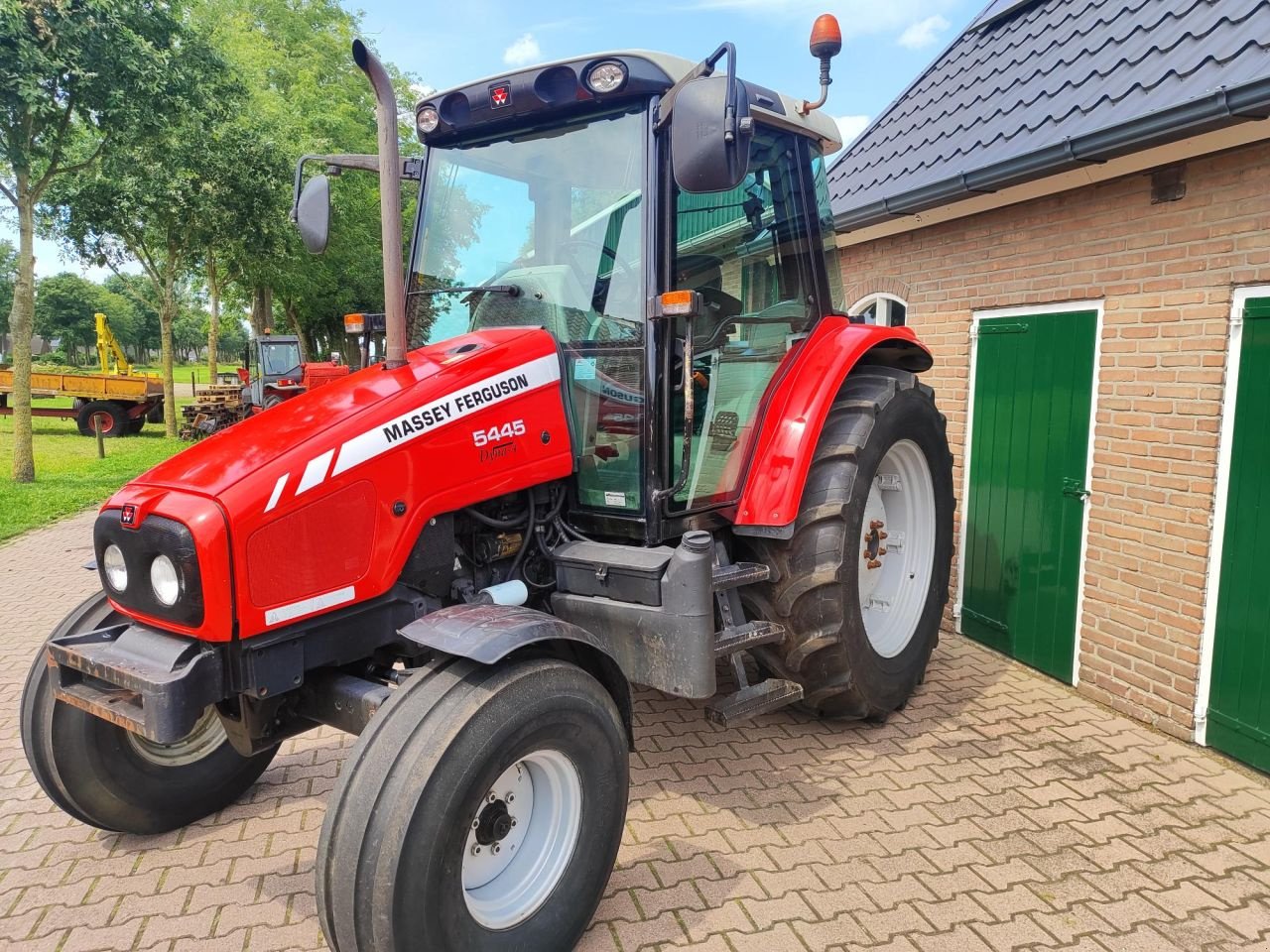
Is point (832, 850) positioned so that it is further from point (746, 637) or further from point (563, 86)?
point (563, 86)

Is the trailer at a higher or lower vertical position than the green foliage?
lower

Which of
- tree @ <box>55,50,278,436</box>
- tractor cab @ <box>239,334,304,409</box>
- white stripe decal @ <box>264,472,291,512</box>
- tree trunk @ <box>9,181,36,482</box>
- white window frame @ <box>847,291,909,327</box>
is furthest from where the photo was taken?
tractor cab @ <box>239,334,304,409</box>

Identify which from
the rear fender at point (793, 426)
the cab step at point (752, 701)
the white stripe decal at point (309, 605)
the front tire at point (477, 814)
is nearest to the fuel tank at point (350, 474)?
the white stripe decal at point (309, 605)

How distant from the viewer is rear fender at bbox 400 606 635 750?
220 cm

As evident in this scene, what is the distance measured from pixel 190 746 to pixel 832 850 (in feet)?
7.45

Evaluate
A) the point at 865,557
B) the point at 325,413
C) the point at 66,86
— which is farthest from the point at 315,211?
the point at 66,86

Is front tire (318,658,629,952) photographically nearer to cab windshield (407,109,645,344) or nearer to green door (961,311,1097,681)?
cab windshield (407,109,645,344)

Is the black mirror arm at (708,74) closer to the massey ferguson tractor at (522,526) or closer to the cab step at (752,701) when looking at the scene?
the massey ferguson tractor at (522,526)

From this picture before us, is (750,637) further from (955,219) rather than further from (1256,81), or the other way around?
(955,219)

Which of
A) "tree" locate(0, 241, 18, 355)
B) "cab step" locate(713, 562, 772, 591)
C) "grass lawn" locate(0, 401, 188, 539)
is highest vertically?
"tree" locate(0, 241, 18, 355)

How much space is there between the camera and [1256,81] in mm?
3074

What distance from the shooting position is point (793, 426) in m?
3.35

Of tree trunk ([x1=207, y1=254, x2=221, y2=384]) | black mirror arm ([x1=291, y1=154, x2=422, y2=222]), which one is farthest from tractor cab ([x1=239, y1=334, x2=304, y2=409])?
black mirror arm ([x1=291, y1=154, x2=422, y2=222])

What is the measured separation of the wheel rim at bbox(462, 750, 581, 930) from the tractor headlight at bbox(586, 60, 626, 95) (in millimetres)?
2051
